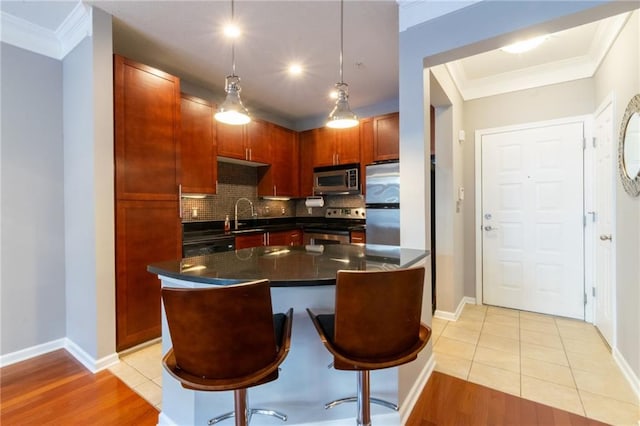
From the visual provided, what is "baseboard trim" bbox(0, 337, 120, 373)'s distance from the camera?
83.8 inches

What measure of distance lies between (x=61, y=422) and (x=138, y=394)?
1.22 ft

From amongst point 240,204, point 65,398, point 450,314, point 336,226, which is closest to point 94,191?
point 65,398

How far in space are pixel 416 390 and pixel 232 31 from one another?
2.98 m

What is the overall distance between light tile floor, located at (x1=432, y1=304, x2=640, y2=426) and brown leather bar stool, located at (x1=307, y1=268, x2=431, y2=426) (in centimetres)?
131

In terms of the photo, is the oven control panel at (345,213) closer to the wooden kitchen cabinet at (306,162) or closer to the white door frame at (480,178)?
the wooden kitchen cabinet at (306,162)

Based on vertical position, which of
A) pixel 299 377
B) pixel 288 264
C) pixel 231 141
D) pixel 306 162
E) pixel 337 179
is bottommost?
pixel 299 377

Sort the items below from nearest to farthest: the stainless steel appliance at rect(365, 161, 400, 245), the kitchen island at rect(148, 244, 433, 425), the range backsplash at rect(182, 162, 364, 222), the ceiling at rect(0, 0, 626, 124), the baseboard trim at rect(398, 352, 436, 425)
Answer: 1. the kitchen island at rect(148, 244, 433, 425)
2. the baseboard trim at rect(398, 352, 436, 425)
3. the ceiling at rect(0, 0, 626, 124)
4. the stainless steel appliance at rect(365, 161, 400, 245)
5. the range backsplash at rect(182, 162, 364, 222)

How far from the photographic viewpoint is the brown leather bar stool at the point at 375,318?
1065mm

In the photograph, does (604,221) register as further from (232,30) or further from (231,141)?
(231,141)

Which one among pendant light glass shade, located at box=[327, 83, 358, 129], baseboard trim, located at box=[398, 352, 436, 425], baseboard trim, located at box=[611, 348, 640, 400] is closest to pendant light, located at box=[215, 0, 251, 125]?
pendant light glass shade, located at box=[327, 83, 358, 129]

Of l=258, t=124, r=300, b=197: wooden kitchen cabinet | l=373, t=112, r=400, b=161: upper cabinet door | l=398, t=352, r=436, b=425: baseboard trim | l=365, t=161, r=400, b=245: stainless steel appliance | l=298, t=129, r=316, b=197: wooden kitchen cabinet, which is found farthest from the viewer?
l=298, t=129, r=316, b=197: wooden kitchen cabinet

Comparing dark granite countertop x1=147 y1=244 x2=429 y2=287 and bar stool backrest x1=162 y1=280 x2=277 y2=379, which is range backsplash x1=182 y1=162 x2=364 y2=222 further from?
bar stool backrest x1=162 y1=280 x2=277 y2=379

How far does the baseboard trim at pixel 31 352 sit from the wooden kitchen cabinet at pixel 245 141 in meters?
2.34

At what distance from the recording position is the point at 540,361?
2207mm
